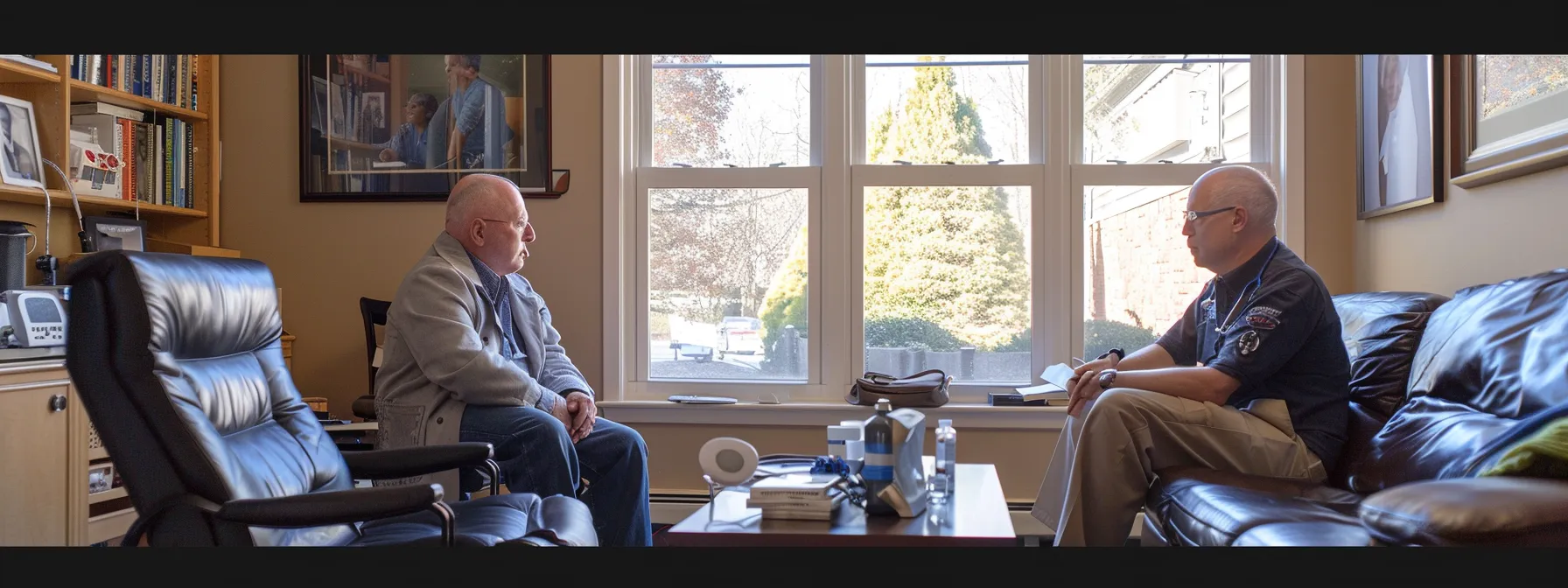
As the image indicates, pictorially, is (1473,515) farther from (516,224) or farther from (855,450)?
(516,224)

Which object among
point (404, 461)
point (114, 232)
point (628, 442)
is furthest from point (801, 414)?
point (114, 232)

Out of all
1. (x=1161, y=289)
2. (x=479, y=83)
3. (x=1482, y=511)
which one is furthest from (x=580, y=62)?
(x=1482, y=511)

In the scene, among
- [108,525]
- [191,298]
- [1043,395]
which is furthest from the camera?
[1043,395]

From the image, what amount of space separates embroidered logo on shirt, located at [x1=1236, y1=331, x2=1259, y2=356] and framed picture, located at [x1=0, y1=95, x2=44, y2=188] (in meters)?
3.54

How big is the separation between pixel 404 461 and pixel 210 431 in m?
0.45

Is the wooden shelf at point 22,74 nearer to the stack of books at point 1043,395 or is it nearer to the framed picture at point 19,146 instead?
the framed picture at point 19,146

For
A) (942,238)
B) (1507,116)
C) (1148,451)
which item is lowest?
(1148,451)

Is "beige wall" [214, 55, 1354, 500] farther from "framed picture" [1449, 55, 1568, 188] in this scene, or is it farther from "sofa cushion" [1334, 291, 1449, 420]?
"sofa cushion" [1334, 291, 1449, 420]

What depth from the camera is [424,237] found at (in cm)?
392

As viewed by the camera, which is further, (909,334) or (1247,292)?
(909,334)

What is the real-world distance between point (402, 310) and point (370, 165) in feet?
5.24

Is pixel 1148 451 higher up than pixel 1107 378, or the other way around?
pixel 1107 378

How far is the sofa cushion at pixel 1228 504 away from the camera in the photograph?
→ 6.23 feet

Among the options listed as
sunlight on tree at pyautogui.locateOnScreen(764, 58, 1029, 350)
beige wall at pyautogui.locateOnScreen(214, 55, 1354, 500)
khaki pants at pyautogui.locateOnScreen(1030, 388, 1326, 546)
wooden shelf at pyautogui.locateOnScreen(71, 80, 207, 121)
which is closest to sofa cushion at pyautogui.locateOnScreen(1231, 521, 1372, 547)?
khaki pants at pyautogui.locateOnScreen(1030, 388, 1326, 546)
